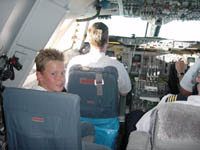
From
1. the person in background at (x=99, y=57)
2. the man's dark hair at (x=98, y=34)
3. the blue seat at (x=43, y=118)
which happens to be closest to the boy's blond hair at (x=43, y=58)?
the blue seat at (x=43, y=118)

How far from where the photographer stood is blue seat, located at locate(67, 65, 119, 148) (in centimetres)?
180

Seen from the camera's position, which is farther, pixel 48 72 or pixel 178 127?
pixel 48 72

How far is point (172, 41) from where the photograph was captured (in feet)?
11.1

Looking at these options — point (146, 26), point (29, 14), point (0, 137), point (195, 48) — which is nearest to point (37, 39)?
point (29, 14)

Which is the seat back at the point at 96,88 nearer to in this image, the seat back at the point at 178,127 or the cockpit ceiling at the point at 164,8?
the seat back at the point at 178,127

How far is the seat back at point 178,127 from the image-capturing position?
3.22 feet

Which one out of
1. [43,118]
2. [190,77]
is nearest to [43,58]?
[43,118]

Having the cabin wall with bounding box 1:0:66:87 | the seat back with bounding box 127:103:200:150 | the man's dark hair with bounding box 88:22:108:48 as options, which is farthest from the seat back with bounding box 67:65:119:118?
the seat back with bounding box 127:103:200:150

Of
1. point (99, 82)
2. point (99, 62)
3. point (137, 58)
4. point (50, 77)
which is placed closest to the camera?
point (50, 77)

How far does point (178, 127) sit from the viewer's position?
0.99m

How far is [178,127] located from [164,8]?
2.58 meters

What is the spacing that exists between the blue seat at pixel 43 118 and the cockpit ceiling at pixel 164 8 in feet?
7.44

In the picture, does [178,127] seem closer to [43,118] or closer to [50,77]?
[43,118]

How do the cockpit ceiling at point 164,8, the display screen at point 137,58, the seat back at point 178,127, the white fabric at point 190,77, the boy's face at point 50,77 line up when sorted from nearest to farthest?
the seat back at point 178,127 → the boy's face at point 50,77 → the white fabric at point 190,77 → the cockpit ceiling at point 164,8 → the display screen at point 137,58
